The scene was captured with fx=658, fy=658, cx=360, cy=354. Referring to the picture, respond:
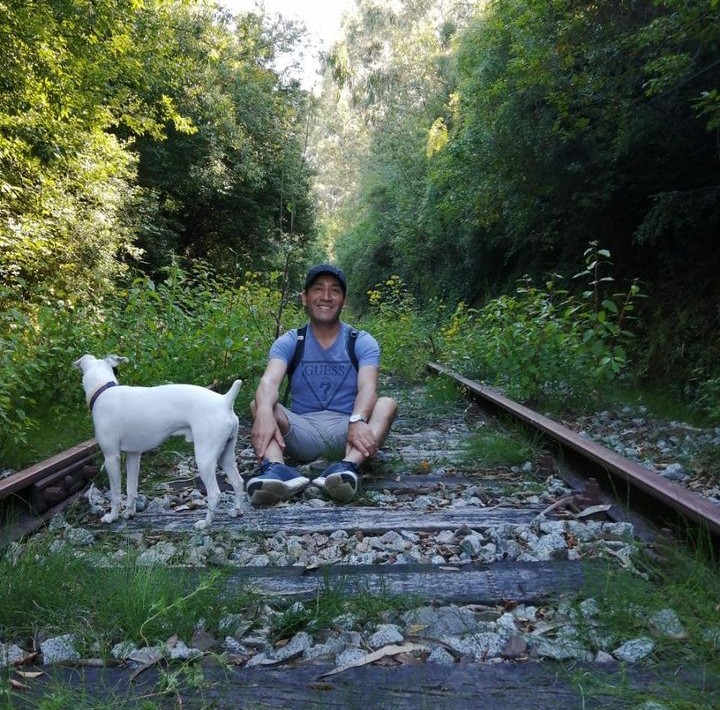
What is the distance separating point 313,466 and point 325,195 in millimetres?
42447

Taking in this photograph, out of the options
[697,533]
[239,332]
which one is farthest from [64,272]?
[697,533]

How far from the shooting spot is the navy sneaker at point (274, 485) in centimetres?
341

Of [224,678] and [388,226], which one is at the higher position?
[388,226]

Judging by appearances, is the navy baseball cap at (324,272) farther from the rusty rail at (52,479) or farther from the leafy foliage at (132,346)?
the leafy foliage at (132,346)

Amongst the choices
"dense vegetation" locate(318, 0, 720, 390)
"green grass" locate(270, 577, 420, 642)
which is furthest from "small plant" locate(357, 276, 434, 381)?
"green grass" locate(270, 577, 420, 642)

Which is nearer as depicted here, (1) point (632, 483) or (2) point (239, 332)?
(1) point (632, 483)

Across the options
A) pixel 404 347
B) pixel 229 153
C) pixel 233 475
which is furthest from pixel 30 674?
pixel 229 153

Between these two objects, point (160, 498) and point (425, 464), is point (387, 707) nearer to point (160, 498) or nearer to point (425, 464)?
point (160, 498)

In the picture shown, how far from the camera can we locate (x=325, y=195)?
148 feet

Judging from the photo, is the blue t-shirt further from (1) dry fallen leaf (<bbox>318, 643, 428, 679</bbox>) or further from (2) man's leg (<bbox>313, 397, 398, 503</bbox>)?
(1) dry fallen leaf (<bbox>318, 643, 428, 679</bbox>)

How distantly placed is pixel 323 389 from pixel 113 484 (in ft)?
5.61

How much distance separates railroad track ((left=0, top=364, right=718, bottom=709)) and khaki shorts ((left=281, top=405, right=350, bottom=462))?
1.00ft

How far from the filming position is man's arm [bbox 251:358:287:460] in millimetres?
3797

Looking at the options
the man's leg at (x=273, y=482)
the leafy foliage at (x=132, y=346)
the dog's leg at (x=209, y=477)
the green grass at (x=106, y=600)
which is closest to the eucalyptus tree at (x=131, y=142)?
the leafy foliage at (x=132, y=346)
